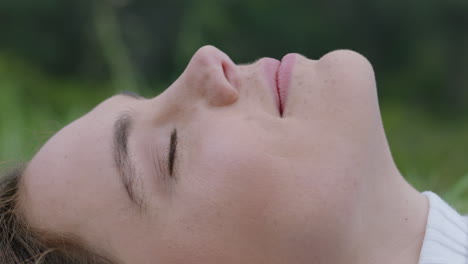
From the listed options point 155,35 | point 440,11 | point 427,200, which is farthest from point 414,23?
point 427,200

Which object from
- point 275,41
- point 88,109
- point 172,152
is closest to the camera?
point 172,152

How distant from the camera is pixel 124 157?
188cm

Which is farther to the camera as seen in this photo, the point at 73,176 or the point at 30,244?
the point at 30,244

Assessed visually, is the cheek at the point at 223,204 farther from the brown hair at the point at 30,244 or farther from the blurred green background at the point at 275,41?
the blurred green background at the point at 275,41

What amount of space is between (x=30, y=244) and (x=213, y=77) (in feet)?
2.54

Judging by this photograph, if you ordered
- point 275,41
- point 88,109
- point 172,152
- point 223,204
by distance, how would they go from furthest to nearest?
point 275,41, point 88,109, point 172,152, point 223,204

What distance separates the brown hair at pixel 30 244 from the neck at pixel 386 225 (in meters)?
0.72

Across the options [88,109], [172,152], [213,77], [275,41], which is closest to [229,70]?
[213,77]

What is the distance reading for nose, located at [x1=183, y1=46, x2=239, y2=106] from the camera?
1.87m

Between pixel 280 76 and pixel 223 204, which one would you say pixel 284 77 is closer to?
pixel 280 76

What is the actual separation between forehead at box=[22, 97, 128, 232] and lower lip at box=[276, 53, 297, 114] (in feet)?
1.68

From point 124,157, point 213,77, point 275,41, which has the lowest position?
point 124,157

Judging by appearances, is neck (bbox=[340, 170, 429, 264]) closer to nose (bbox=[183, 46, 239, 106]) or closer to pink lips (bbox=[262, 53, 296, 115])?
pink lips (bbox=[262, 53, 296, 115])

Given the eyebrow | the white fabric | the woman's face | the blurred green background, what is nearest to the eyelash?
the woman's face
